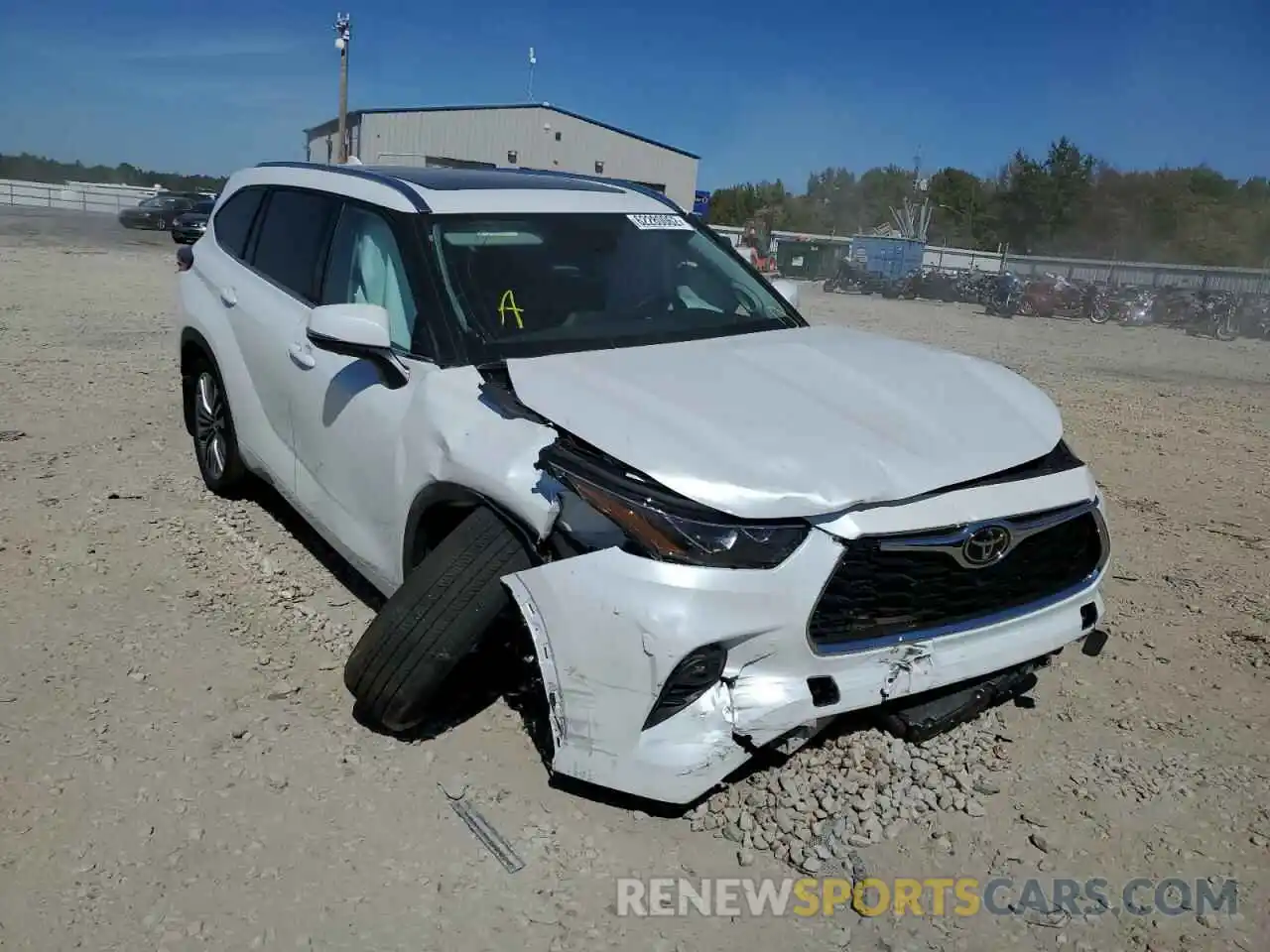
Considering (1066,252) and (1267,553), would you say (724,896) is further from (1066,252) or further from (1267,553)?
(1066,252)

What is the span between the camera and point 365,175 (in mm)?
4125

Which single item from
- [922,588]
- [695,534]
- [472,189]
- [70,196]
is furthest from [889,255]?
[70,196]

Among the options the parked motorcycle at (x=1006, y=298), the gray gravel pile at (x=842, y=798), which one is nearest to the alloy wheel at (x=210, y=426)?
the gray gravel pile at (x=842, y=798)

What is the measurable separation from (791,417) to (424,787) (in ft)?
5.10

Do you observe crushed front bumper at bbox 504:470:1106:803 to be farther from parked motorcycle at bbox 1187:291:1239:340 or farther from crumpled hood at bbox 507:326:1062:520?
parked motorcycle at bbox 1187:291:1239:340

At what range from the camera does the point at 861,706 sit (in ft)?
8.38

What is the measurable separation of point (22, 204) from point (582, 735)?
52.9 m

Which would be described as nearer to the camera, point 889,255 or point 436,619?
point 436,619

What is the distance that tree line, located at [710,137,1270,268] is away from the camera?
52.2 meters

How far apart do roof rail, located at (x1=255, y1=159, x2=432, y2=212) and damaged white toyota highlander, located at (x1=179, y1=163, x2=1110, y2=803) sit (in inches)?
0.9

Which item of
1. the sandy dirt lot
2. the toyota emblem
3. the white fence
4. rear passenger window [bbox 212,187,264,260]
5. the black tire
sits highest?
the white fence

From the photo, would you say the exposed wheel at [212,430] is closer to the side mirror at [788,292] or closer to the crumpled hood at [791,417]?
the crumpled hood at [791,417]

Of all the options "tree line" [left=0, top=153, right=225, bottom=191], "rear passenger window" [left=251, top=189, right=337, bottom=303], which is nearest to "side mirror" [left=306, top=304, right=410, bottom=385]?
"rear passenger window" [left=251, top=189, right=337, bottom=303]

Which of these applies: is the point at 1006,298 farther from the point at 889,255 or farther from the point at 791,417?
the point at 791,417
